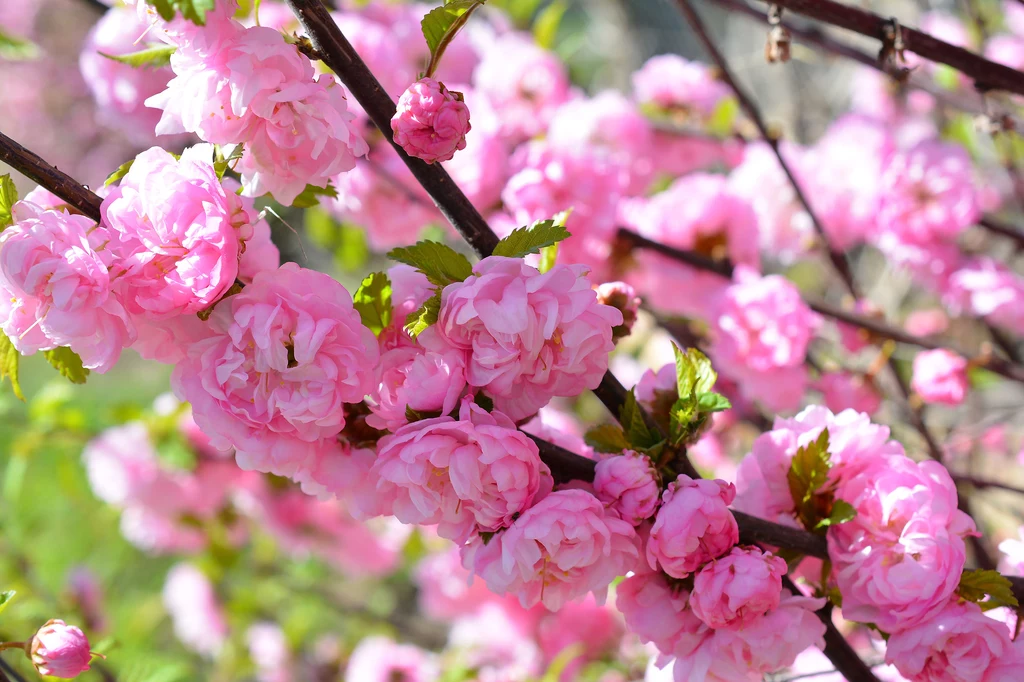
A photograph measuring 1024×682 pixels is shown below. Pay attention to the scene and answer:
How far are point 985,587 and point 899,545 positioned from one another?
0.24 feet

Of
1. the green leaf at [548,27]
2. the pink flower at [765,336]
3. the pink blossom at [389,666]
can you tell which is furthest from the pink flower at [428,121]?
the pink blossom at [389,666]

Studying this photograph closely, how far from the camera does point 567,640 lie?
5.79 feet

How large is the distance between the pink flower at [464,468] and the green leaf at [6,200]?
31cm

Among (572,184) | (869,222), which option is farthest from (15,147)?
(869,222)

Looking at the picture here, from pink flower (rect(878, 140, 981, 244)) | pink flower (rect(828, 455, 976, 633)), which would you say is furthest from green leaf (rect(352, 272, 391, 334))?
pink flower (rect(878, 140, 981, 244))

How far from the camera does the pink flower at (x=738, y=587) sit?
548 millimetres

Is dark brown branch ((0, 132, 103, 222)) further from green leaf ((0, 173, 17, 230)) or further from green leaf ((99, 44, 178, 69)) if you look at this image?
green leaf ((99, 44, 178, 69))

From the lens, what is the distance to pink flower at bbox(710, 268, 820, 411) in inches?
46.8

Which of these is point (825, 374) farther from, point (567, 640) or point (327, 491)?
point (327, 491)

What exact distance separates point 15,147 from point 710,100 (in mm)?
1326

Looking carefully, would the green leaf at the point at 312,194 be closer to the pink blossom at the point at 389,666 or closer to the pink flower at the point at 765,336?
the pink flower at the point at 765,336

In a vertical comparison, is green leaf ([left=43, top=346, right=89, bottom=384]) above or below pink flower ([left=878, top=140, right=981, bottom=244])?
above

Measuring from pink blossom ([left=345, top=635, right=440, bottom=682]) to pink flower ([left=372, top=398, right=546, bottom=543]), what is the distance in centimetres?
115

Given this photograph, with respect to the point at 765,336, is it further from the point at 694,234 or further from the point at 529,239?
the point at 529,239
